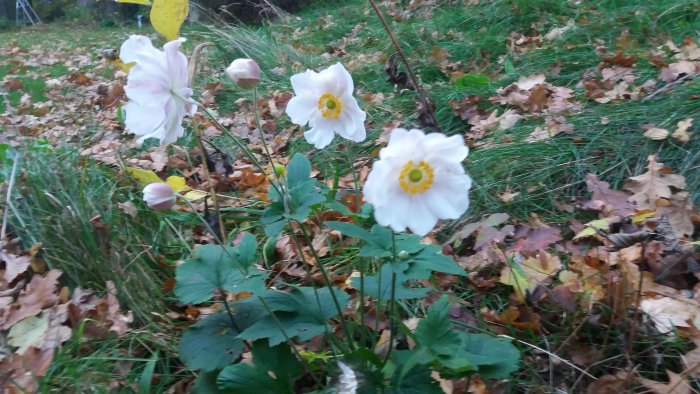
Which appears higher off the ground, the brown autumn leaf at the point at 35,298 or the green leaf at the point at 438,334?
the green leaf at the point at 438,334

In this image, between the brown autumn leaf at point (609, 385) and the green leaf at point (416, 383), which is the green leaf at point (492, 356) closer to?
the green leaf at point (416, 383)

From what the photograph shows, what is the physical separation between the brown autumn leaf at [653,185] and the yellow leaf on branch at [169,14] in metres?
1.58

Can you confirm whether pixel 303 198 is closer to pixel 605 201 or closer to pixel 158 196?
pixel 158 196

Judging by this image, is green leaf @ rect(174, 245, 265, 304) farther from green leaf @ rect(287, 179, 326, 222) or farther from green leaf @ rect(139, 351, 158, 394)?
green leaf @ rect(139, 351, 158, 394)

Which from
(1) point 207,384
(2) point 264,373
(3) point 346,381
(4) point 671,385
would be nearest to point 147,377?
(1) point 207,384

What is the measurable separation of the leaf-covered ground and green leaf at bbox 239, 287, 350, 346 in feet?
1.10

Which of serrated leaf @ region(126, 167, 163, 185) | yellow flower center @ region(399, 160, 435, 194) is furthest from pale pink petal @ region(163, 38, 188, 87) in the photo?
serrated leaf @ region(126, 167, 163, 185)

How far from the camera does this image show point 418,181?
96 cm

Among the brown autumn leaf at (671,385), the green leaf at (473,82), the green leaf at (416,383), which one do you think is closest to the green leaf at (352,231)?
the green leaf at (416,383)

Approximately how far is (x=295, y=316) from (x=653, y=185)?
142 centimetres

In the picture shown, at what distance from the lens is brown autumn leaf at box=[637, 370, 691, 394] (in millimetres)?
1255

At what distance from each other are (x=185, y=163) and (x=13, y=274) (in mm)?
1082

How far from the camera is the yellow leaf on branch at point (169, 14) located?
1.30 metres

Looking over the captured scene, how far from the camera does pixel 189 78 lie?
1.22 metres
